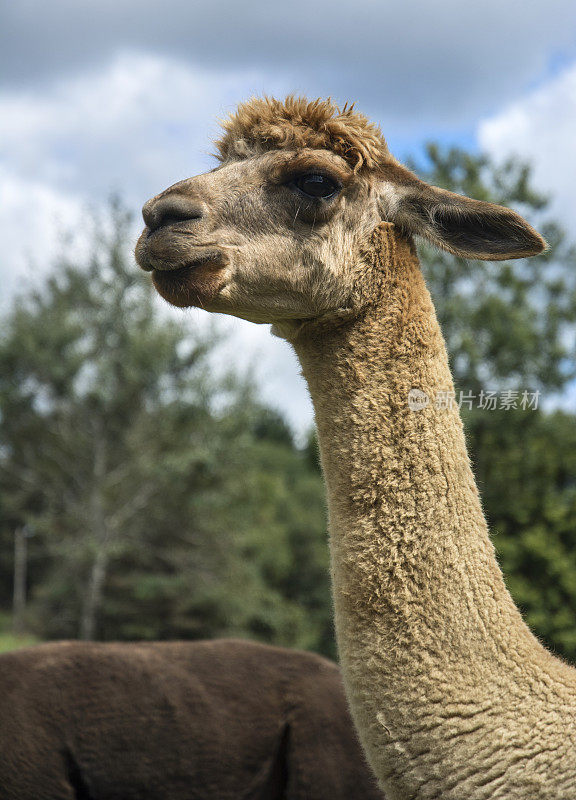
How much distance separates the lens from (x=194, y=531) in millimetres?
25031

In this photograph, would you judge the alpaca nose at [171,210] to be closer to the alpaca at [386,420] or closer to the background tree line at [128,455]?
the alpaca at [386,420]

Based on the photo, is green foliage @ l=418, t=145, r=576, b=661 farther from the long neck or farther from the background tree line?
the long neck

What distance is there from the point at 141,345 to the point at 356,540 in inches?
844

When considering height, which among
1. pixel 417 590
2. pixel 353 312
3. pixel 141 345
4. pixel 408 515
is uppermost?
pixel 141 345

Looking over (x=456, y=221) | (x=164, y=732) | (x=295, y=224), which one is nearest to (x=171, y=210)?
(x=295, y=224)

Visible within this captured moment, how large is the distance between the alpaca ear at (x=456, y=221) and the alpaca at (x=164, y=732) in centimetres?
310

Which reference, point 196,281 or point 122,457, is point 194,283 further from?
point 122,457

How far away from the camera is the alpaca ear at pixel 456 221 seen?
2.60 metres

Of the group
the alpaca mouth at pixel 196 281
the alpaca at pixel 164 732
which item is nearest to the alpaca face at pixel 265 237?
the alpaca mouth at pixel 196 281

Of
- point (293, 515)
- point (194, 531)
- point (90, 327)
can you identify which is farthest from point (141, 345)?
point (293, 515)

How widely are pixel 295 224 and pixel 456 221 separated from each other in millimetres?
548

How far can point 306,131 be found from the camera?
289 cm

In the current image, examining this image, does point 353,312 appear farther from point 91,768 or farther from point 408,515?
point 91,768

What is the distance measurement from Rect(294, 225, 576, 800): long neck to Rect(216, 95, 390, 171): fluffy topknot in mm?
343
